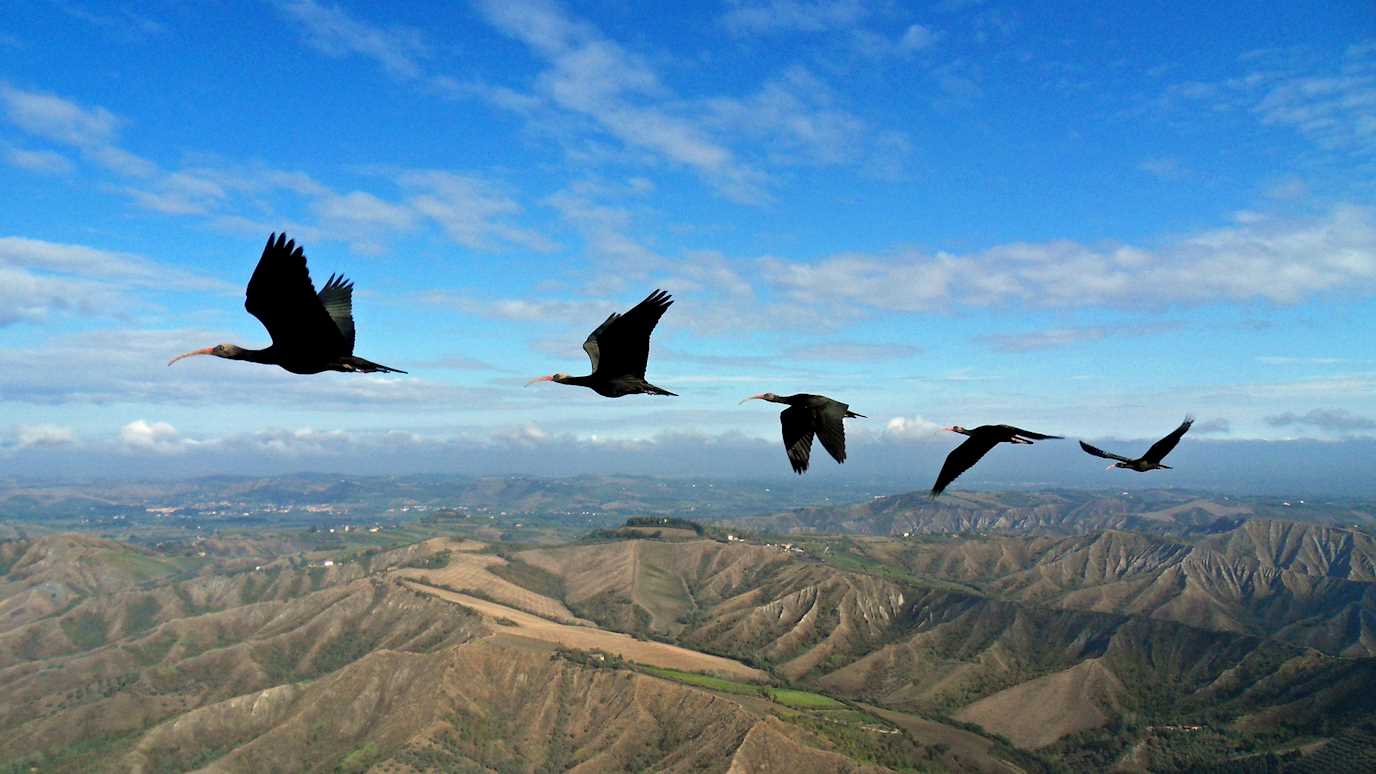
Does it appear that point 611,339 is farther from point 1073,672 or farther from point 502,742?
point 1073,672

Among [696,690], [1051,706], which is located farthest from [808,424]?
[1051,706]

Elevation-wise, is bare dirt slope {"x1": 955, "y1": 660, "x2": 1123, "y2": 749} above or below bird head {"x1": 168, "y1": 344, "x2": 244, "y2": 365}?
below

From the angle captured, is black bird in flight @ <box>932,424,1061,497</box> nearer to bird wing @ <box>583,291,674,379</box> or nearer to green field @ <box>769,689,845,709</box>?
bird wing @ <box>583,291,674,379</box>

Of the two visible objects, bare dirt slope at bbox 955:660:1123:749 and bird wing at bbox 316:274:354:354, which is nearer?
bird wing at bbox 316:274:354:354

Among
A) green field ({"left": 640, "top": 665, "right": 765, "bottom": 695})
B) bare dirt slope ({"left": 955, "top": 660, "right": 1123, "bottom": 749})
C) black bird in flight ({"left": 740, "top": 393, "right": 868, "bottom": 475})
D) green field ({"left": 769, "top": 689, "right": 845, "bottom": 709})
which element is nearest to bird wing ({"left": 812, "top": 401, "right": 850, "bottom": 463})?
black bird in flight ({"left": 740, "top": 393, "right": 868, "bottom": 475})

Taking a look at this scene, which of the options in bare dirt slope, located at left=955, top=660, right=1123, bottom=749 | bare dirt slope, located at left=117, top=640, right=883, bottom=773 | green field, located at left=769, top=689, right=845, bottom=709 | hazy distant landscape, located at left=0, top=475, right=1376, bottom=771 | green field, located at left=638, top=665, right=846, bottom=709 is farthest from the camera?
green field, located at left=638, top=665, right=846, bottom=709

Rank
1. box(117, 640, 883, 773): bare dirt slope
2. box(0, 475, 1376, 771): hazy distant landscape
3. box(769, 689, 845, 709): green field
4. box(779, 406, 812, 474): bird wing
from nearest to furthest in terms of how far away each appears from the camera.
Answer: box(779, 406, 812, 474): bird wing < box(117, 640, 883, 773): bare dirt slope < box(0, 475, 1376, 771): hazy distant landscape < box(769, 689, 845, 709): green field
